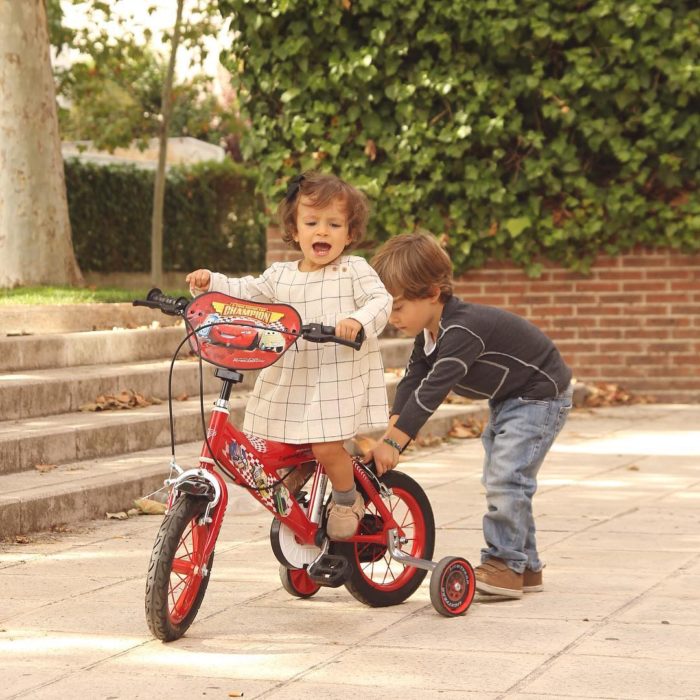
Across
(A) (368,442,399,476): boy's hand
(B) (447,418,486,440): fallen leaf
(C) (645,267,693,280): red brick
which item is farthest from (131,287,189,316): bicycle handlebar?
(C) (645,267,693,280): red brick

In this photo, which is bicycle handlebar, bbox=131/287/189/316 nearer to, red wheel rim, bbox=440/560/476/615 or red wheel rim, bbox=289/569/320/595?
red wheel rim, bbox=289/569/320/595

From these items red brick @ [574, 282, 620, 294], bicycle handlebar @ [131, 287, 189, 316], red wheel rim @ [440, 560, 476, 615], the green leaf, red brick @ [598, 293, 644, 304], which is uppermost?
the green leaf

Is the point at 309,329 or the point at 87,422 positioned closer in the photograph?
the point at 309,329

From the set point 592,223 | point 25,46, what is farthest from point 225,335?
point 25,46

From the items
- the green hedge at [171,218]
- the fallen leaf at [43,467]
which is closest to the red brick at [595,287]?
the fallen leaf at [43,467]

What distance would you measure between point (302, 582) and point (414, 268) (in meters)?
1.21

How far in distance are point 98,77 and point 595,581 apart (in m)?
14.8

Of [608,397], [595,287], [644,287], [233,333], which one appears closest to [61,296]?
[595,287]

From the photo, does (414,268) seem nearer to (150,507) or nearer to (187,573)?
(187,573)

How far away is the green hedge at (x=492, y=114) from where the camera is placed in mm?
10945

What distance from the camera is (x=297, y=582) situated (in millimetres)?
5051

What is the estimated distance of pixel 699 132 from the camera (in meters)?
10.9

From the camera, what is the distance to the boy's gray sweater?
15.9 ft

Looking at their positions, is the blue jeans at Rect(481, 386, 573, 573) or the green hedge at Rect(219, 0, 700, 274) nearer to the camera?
the blue jeans at Rect(481, 386, 573, 573)
